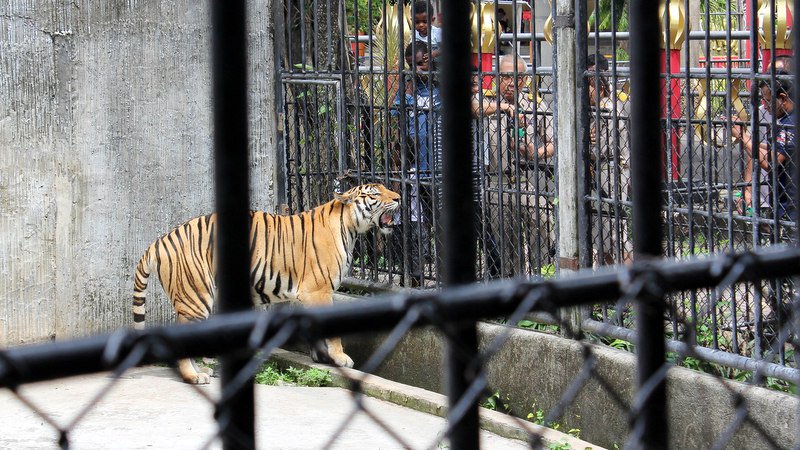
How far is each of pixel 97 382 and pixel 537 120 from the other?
335 centimetres

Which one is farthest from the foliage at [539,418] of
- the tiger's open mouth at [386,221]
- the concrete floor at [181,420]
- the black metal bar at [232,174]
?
the black metal bar at [232,174]

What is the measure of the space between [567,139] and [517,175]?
463 mm

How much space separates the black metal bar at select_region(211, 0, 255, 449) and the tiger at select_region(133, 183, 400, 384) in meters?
6.14

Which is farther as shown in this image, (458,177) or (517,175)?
(517,175)

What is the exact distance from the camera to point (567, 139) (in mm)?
6398

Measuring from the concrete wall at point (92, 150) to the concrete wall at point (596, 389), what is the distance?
1.89 metres

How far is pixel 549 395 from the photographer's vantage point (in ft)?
21.1

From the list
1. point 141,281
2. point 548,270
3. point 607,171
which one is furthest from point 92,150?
point 607,171

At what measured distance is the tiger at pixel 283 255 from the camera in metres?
7.68

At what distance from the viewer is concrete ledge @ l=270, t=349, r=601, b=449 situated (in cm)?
607

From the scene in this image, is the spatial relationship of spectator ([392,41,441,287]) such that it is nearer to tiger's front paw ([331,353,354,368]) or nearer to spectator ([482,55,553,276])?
spectator ([482,55,553,276])

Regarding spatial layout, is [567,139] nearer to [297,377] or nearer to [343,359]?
[343,359]

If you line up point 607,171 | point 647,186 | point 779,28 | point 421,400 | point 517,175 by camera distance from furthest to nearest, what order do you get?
point 421,400
point 517,175
point 607,171
point 779,28
point 647,186

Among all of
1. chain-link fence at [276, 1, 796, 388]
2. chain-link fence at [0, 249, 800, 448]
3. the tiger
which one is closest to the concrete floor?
the tiger
